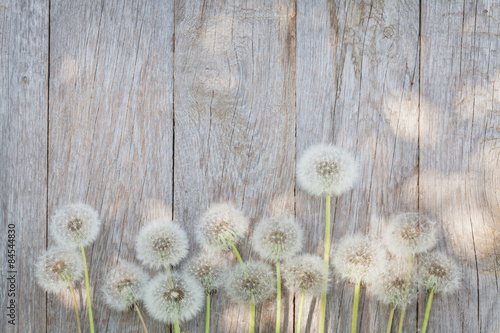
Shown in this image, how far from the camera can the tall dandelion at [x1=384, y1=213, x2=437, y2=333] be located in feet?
4.62

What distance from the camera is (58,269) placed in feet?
4.67

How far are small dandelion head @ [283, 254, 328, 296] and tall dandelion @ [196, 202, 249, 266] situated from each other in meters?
0.15

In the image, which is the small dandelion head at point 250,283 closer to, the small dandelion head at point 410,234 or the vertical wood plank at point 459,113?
the small dandelion head at point 410,234

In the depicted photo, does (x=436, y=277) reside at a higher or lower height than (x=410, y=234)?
lower

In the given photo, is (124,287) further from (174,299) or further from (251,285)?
(251,285)

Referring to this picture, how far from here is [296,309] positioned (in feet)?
4.89

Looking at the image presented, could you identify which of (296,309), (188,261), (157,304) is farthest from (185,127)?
(296,309)

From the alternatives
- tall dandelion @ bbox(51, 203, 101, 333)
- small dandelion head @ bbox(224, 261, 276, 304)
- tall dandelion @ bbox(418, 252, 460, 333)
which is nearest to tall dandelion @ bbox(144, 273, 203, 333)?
small dandelion head @ bbox(224, 261, 276, 304)

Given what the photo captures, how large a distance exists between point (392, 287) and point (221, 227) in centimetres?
55

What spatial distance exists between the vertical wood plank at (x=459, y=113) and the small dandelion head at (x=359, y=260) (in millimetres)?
236

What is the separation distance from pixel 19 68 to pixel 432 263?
4.79 ft

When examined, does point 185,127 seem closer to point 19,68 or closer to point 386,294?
point 19,68

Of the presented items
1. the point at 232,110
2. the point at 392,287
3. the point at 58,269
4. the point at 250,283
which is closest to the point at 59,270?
the point at 58,269

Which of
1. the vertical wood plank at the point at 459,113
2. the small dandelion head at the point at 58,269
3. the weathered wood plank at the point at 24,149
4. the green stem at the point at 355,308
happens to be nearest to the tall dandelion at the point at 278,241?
the green stem at the point at 355,308
